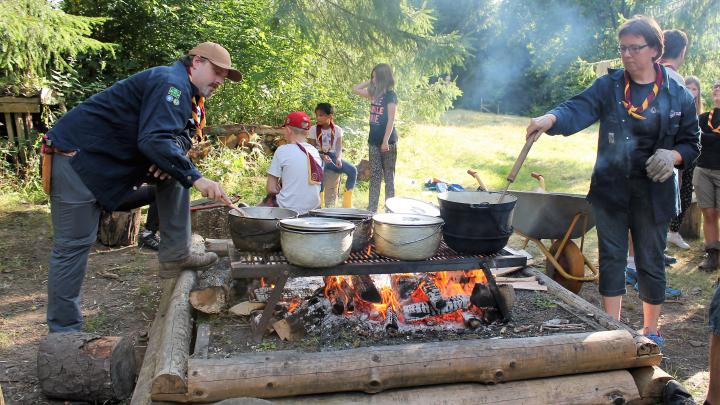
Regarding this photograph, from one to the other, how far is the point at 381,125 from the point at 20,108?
599 cm

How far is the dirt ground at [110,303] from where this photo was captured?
163 inches

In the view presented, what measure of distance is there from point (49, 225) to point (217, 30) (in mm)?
5091

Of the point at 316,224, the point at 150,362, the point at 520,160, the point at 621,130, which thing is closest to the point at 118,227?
the point at 150,362

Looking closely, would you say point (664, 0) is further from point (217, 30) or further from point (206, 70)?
point (206, 70)

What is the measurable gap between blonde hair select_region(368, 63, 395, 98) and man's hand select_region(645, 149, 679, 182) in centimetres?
430

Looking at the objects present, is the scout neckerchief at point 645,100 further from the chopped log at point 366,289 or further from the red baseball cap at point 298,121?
the red baseball cap at point 298,121

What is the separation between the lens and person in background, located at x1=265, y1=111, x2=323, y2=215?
5504 mm

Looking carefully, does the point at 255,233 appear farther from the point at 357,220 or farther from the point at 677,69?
the point at 677,69

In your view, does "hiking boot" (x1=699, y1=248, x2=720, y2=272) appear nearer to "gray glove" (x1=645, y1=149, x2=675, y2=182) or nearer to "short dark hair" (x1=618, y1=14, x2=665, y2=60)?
"gray glove" (x1=645, y1=149, x2=675, y2=182)

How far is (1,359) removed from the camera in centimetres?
412

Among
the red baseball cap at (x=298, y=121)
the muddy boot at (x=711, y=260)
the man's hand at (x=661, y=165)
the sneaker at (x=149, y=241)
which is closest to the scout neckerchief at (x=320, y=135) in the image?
the red baseball cap at (x=298, y=121)

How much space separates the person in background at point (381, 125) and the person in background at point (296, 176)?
2212 millimetres

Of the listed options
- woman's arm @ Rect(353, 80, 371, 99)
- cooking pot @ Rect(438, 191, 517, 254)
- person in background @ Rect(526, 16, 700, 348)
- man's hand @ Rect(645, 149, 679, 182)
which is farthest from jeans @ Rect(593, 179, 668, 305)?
woman's arm @ Rect(353, 80, 371, 99)

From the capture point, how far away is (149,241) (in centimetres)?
693
